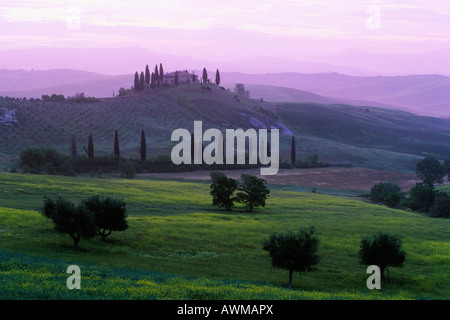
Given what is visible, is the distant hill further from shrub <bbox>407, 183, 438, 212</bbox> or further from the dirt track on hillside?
shrub <bbox>407, 183, 438, 212</bbox>

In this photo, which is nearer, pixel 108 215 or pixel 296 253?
pixel 296 253

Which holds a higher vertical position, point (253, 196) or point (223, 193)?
point (223, 193)

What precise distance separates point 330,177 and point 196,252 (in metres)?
80.7

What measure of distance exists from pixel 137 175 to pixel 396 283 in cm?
7951

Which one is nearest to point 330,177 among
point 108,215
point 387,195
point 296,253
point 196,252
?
point 387,195

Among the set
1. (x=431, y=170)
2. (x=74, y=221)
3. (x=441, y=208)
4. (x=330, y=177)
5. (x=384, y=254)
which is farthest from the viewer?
(x=431, y=170)

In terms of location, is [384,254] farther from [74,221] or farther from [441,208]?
[441,208]

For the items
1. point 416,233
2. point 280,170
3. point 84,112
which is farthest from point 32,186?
point 84,112

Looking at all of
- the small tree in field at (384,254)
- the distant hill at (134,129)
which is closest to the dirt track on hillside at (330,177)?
the distant hill at (134,129)

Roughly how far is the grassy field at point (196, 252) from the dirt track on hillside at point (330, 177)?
3264 cm

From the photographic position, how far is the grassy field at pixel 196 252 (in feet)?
73.6

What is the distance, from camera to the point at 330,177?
11544cm

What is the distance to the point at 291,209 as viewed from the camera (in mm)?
68562


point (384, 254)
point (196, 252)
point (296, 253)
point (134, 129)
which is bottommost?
point (196, 252)
